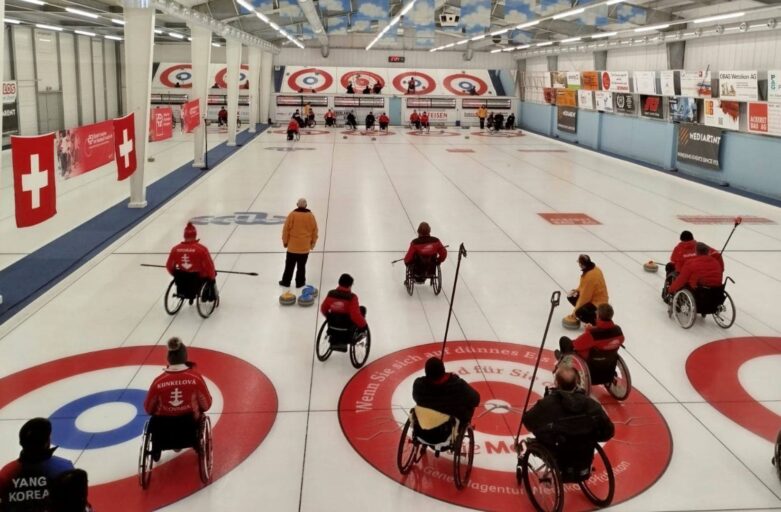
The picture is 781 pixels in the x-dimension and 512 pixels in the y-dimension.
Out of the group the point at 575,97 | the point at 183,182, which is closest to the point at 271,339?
the point at 183,182

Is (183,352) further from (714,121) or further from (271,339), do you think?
(714,121)

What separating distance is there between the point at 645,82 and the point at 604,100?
15.2 ft

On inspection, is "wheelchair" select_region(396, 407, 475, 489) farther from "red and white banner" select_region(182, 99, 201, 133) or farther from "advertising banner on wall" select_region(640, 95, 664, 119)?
"advertising banner on wall" select_region(640, 95, 664, 119)

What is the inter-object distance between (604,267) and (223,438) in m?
8.17

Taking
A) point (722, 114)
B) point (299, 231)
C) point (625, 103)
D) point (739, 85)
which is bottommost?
point (299, 231)

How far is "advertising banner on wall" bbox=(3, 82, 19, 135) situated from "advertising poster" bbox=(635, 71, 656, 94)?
24348 millimetres

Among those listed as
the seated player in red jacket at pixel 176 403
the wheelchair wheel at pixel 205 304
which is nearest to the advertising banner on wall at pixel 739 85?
the wheelchair wheel at pixel 205 304

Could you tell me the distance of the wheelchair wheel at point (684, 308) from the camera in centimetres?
885

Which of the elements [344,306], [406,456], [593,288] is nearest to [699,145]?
[593,288]

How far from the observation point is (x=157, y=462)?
560 cm

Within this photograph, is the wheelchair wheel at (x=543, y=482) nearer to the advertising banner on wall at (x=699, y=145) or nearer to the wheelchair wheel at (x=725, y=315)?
the wheelchair wheel at (x=725, y=315)

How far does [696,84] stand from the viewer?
2175cm

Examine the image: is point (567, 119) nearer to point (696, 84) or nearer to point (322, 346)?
point (696, 84)

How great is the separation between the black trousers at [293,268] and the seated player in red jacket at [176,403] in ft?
16.6
